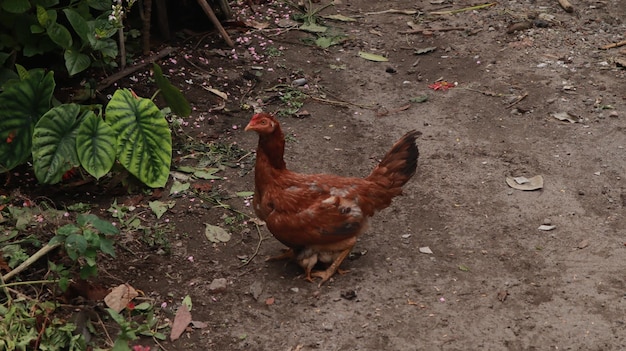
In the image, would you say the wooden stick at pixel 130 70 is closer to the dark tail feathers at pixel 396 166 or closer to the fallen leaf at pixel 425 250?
the dark tail feathers at pixel 396 166

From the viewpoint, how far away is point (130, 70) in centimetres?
618

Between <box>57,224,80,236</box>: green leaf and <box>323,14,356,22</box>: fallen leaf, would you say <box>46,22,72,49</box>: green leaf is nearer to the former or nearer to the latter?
<box>57,224,80,236</box>: green leaf

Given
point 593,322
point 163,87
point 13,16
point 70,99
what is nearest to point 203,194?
point 163,87

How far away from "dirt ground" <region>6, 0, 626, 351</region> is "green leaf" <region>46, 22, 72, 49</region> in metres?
1.02

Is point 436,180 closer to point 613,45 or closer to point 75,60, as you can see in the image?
point 75,60

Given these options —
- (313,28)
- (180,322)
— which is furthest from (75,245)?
(313,28)

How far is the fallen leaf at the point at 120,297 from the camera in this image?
13.7ft

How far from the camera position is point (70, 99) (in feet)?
18.6

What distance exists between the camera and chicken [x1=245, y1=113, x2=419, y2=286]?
4469mm

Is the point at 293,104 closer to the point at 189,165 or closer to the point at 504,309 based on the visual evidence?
the point at 189,165

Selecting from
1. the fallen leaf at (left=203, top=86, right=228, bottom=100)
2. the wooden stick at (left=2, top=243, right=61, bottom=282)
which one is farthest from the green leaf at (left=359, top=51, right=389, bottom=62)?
the wooden stick at (left=2, top=243, right=61, bottom=282)

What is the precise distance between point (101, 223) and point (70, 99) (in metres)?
1.98

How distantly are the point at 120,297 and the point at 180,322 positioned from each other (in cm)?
35

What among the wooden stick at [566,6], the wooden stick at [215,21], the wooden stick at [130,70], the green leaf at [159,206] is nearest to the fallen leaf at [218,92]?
the wooden stick at [130,70]
